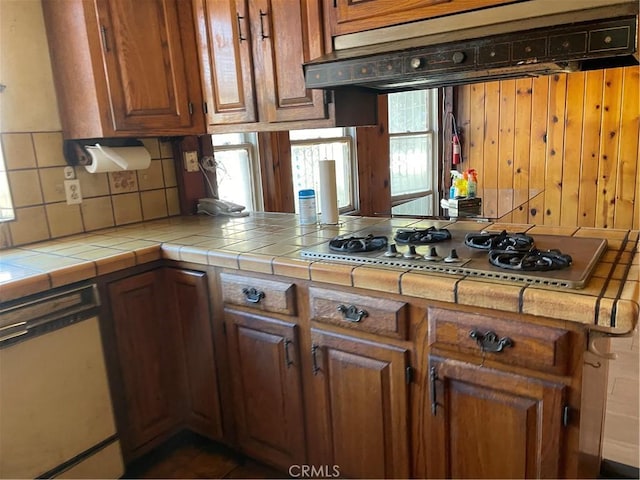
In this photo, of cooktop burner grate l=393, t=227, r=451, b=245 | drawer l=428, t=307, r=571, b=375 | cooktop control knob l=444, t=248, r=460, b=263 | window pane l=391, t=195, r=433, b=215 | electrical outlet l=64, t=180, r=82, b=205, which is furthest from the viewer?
window pane l=391, t=195, r=433, b=215

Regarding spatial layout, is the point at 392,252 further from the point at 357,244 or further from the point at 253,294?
the point at 253,294

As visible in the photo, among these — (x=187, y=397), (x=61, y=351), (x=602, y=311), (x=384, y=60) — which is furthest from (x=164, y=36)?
(x=602, y=311)

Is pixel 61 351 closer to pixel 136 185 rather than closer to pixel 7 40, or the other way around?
pixel 136 185

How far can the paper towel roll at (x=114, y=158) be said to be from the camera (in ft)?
6.86

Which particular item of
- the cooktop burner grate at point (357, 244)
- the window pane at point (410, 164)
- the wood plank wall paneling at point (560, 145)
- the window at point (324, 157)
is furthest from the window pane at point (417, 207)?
the cooktop burner grate at point (357, 244)

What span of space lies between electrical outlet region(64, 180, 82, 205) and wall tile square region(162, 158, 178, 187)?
0.45 meters

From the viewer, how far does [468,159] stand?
428 cm

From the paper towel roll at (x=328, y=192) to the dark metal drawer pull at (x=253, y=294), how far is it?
1.84 feet

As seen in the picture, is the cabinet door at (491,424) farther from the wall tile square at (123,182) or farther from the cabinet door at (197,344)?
the wall tile square at (123,182)

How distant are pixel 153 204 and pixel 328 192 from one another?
984 mm

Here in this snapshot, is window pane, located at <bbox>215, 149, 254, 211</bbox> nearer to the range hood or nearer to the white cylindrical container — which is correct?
the white cylindrical container

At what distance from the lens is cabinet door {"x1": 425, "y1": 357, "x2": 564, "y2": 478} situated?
1.18 metres

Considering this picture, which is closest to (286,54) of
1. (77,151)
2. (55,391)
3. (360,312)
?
(77,151)

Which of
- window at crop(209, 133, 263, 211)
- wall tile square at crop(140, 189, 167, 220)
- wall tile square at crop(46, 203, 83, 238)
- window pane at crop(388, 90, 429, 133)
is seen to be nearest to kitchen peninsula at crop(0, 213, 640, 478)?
wall tile square at crop(46, 203, 83, 238)
